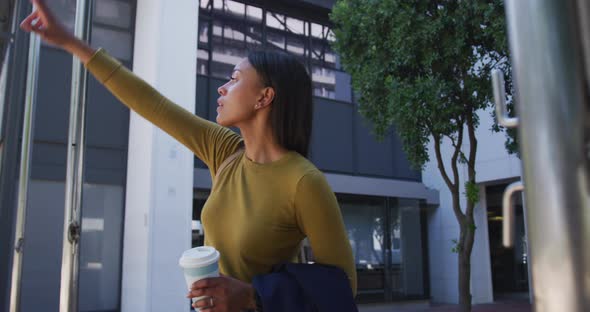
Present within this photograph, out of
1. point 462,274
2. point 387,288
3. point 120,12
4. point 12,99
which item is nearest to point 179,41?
point 120,12

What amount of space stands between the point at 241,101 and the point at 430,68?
Result: 6.62m

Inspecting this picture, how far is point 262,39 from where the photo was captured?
38.4ft

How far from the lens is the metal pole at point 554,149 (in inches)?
20.0

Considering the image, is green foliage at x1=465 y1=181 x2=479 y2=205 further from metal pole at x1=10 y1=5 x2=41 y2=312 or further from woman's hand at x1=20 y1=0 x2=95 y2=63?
woman's hand at x1=20 y1=0 x2=95 y2=63

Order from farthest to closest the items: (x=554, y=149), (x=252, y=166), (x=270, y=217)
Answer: (x=252, y=166) → (x=270, y=217) → (x=554, y=149)

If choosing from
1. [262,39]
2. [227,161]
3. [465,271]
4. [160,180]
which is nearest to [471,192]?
[465,271]

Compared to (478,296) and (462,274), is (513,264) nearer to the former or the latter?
(478,296)

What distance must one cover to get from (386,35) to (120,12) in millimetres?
4925

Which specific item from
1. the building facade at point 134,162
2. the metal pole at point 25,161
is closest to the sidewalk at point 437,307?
the building facade at point 134,162

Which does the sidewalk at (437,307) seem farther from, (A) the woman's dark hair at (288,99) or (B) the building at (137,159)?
(A) the woman's dark hair at (288,99)

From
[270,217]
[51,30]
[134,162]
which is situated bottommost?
[270,217]

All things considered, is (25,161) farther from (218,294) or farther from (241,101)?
(218,294)

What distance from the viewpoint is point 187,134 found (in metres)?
1.72

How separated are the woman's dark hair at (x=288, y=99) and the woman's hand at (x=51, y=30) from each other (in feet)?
1.74
